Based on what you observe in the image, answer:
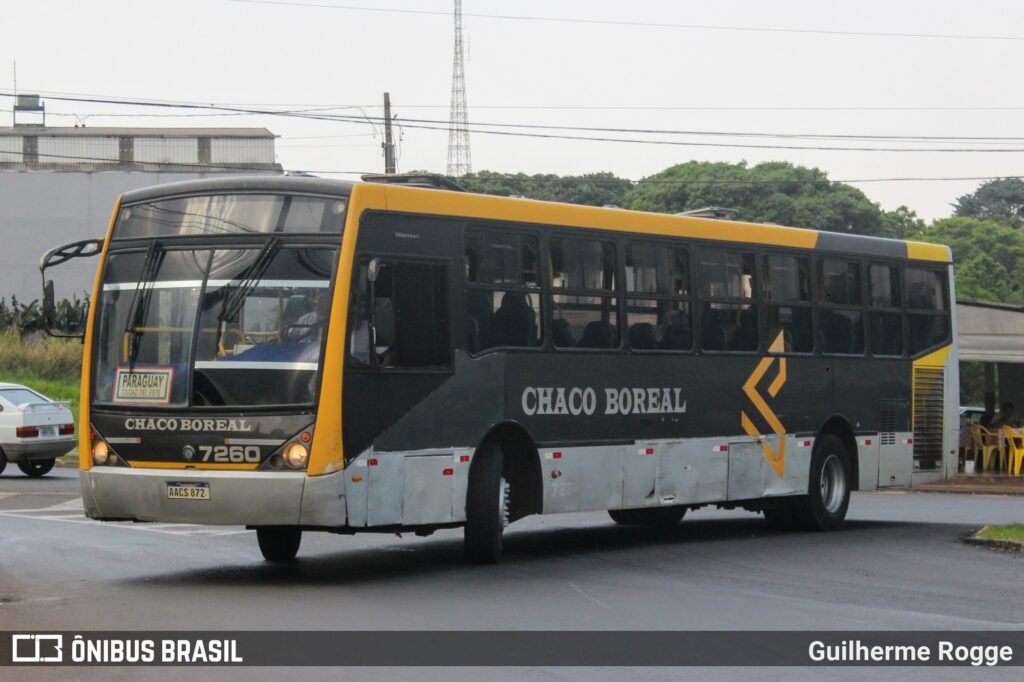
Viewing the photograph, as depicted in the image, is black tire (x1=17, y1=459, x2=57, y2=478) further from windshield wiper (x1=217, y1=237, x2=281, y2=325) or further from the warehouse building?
the warehouse building

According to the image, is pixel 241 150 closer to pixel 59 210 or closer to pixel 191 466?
pixel 59 210

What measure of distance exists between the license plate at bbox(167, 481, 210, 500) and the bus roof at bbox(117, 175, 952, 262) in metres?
2.54

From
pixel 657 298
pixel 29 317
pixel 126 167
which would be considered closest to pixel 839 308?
pixel 657 298

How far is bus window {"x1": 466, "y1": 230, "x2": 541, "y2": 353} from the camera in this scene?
14.7 metres

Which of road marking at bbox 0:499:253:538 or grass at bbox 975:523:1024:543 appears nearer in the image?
grass at bbox 975:523:1024:543

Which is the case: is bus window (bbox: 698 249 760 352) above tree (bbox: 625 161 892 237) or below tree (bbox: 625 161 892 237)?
below

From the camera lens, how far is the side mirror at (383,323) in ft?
44.4

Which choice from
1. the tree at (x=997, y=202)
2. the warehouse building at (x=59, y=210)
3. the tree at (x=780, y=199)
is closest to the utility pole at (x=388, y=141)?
the warehouse building at (x=59, y=210)

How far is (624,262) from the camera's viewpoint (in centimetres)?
1658

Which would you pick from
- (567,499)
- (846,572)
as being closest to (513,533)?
(567,499)

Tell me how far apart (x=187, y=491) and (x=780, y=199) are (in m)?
74.5

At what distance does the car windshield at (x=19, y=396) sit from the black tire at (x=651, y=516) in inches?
558

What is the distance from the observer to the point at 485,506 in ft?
47.4

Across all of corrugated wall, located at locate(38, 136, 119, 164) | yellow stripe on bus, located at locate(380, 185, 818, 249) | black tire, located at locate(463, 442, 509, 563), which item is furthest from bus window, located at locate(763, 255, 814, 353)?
corrugated wall, located at locate(38, 136, 119, 164)
